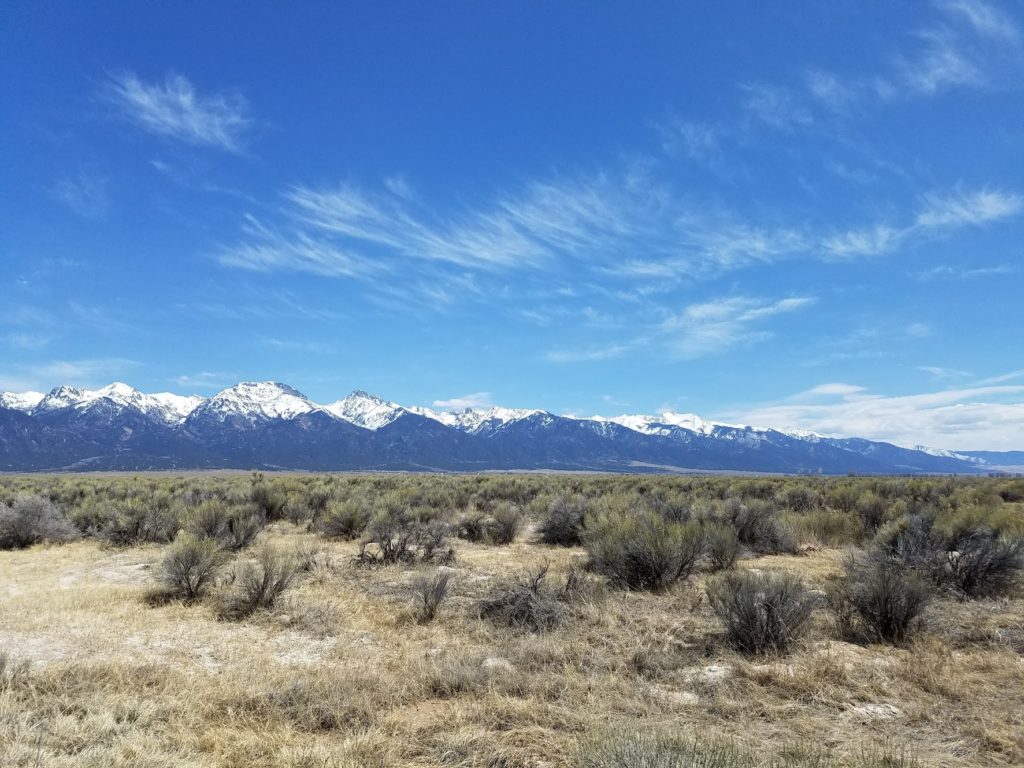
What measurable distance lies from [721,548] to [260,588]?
9.22m

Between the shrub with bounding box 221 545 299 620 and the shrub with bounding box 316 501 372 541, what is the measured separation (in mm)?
7839

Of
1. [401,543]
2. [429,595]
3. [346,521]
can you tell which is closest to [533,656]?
[429,595]

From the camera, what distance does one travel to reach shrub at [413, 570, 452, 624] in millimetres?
9336

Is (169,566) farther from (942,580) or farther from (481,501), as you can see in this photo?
(481,501)

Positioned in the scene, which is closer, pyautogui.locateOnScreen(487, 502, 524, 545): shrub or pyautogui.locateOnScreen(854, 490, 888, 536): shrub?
pyautogui.locateOnScreen(487, 502, 524, 545): shrub

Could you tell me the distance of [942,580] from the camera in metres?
10.4

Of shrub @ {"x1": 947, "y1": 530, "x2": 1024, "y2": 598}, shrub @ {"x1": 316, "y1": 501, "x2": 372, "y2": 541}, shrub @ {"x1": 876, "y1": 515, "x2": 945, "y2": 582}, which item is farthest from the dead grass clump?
shrub @ {"x1": 316, "y1": 501, "x2": 372, "y2": 541}

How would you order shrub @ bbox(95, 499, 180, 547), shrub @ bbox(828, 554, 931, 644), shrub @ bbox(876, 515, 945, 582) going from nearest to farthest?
shrub @ bbox(828, 554, 931, 644), shrub @ bbox(876, 515, 945, 582), shrub @ bbox(95, 499, 180, 547)

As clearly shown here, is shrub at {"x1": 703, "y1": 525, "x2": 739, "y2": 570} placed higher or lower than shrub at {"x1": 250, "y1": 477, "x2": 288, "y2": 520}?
higher

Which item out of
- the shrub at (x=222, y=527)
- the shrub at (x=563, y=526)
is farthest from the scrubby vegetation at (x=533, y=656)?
the shrub at (x=563, y=526)

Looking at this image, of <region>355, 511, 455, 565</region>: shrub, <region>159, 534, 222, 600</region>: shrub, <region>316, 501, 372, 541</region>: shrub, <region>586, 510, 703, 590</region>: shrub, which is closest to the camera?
<region>159, 534, 222, 600</region>: shrub

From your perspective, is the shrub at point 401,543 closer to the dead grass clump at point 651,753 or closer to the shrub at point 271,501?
the shrub at point 271,501

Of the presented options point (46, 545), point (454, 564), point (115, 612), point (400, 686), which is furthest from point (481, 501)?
point (400, 686)

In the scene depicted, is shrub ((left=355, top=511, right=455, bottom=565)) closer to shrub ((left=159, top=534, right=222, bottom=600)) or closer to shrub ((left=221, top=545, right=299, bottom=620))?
shrub ((left=221, top=545, right=299, bottom=620))
